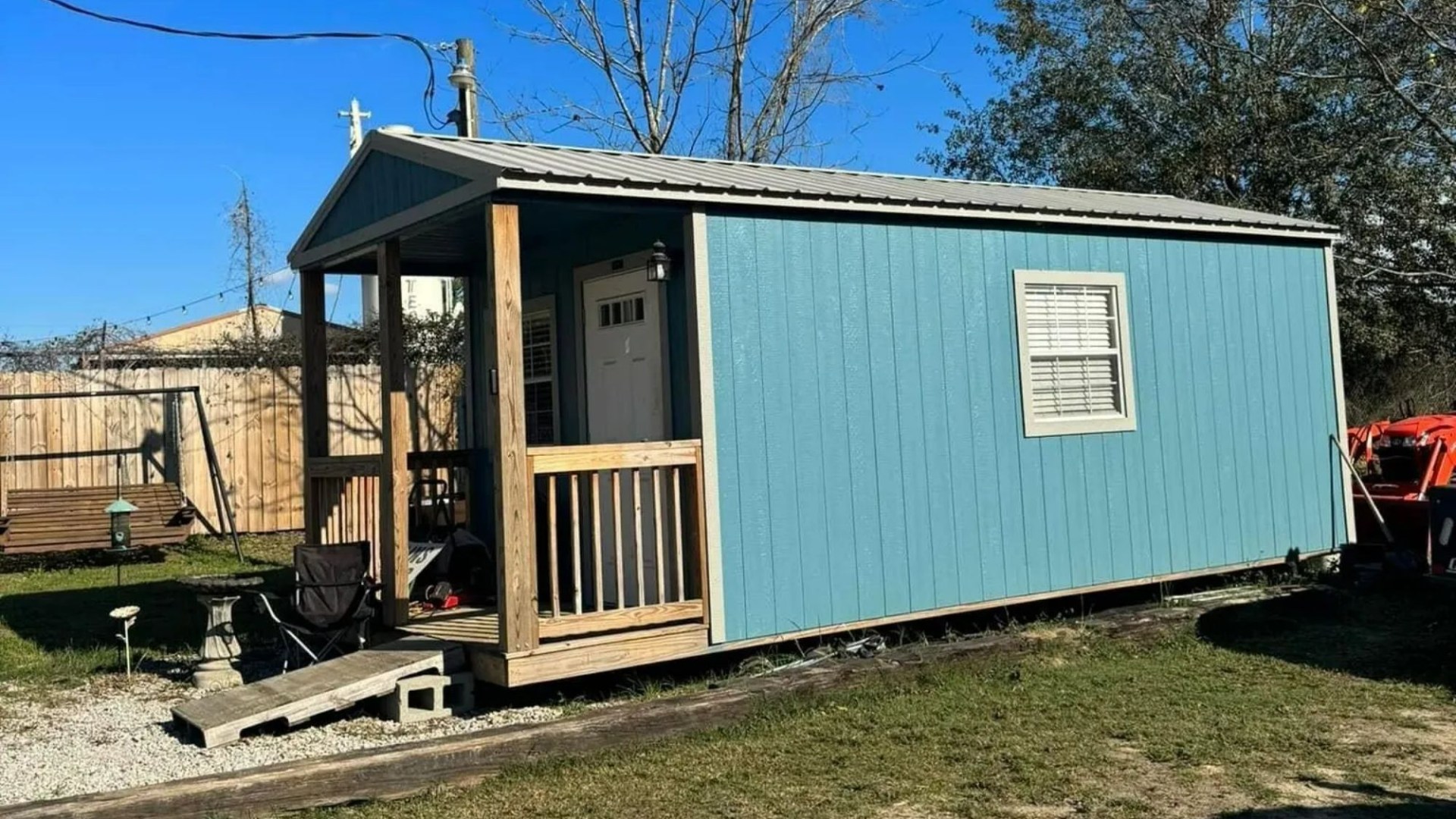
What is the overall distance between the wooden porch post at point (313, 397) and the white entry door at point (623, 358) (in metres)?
1.68

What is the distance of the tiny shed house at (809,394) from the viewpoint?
5.95 metres

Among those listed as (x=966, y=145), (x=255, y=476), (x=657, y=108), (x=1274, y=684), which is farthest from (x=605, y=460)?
(x=966, y=145)

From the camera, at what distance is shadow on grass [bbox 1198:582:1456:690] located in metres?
6.36

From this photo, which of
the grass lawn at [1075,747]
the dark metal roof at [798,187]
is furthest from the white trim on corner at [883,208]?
the grass lawn at [1075,747]

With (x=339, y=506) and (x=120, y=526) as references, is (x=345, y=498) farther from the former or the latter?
(x=120, y=526)

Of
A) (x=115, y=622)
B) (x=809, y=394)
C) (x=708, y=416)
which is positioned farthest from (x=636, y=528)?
(x=115, y=622)

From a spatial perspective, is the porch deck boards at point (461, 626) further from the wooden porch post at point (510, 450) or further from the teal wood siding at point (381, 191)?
the teal wood siding at point (381, 191)

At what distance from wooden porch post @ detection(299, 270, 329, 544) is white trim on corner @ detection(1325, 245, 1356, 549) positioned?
694 cm

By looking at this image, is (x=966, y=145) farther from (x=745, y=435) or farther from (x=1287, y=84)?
(x=745, y=435)

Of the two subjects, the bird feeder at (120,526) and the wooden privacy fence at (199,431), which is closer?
the bird feeder at (120,526)

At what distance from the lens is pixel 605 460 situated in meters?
5.77

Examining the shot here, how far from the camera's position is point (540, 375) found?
27.4 feet

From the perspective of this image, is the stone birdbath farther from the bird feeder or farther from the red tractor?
the red tractor

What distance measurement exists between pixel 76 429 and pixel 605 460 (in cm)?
910
